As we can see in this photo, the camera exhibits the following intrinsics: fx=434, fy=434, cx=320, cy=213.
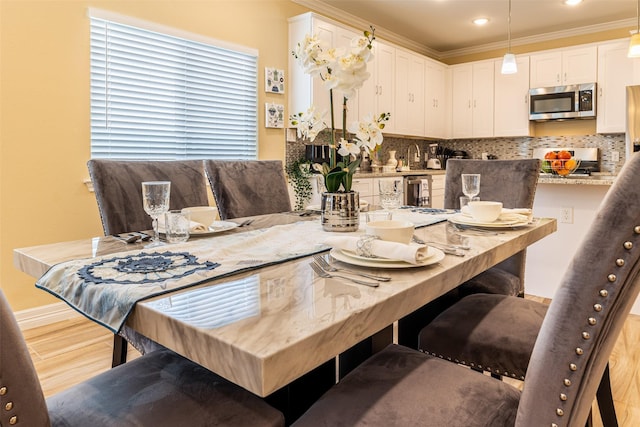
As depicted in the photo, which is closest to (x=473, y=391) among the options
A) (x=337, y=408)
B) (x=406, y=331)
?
(x=337, y=408)

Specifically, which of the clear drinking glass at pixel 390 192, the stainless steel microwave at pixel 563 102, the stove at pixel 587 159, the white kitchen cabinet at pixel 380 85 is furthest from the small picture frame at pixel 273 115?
the stove at pixel 587 159

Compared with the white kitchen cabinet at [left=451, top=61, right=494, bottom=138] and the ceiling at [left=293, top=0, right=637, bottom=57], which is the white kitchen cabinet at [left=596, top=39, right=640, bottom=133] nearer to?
the ceiling at [left=293, top=0, right=637, bottom=57]

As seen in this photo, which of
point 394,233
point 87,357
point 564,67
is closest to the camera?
point 394,233

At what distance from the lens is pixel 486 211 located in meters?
1.51

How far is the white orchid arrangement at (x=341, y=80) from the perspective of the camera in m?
1.28

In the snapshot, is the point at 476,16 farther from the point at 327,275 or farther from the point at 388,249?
the point at 327,275

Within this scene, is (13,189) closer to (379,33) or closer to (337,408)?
(337,408)

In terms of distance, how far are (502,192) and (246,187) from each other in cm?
129

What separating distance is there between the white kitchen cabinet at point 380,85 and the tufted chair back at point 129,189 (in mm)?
2843

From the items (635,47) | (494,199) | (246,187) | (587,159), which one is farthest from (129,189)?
(587,159)

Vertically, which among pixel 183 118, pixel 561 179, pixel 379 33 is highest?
pixel 379 33

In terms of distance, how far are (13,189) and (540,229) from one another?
2826 mm

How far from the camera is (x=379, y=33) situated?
205 inches

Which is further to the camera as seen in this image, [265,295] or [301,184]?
[301,184]
